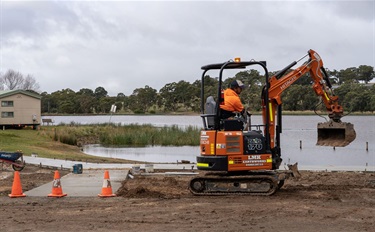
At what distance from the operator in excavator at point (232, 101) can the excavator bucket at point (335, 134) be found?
9.94 ft

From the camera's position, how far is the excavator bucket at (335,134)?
14.1 meters

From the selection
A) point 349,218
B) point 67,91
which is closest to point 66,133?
point 349,218

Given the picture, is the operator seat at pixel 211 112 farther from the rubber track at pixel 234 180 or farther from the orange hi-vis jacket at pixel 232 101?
the rubber track at pixel 234 180

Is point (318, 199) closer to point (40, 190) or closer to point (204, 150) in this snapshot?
point (204, 150)

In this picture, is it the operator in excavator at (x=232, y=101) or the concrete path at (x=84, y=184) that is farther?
the concrete path at (x=84, y=184)

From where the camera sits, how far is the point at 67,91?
149 meters

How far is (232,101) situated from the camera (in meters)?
12.4

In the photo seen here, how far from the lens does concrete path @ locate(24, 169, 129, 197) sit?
1388 centimetres

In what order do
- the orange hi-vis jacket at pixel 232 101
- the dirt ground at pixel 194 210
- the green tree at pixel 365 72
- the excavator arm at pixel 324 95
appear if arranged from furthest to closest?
the green tree at pixel 365 72
the excavator arm at pixel 324 95
the orange hi-vis jacket at pixel 232 101
the dirt ground at pixel 194 210

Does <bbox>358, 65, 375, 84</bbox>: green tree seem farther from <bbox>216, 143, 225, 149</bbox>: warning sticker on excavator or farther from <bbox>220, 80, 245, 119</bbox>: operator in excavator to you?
<bbox>216, 143, 225, 149</bbox>: warning sticker on excavator

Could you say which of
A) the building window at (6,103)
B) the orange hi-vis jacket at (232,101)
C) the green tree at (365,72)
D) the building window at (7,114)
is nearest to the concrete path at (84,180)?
the orange hi-vis jacket at (232,101)

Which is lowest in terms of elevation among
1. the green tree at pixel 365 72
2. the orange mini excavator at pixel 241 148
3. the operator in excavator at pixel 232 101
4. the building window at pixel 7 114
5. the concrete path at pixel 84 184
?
the concrete path at pixel 84 184

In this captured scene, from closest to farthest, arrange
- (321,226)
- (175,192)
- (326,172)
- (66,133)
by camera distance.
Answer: (321,226), (175,192), (326,172), (66,133)

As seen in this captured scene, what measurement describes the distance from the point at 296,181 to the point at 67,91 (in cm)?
13857
